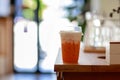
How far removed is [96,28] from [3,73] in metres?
3.84

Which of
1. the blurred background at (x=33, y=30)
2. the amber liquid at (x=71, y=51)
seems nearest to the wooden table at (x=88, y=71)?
the amber liquid at (x=71, y=51)

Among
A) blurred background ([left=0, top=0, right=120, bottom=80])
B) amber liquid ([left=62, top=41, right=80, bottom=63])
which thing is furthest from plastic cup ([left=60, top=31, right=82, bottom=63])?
blurred background ([left=0, top=0, right=120, bottom=80])

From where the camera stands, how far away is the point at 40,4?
20.1ft

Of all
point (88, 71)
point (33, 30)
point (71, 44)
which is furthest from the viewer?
point (33, 30)

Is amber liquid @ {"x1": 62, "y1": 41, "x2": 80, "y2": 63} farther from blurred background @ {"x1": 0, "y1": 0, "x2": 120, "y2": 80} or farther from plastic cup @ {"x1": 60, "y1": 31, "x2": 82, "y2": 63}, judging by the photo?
blurred background @ {"x1": 0, "y1": 0, "x2": 120, "y2": 80}

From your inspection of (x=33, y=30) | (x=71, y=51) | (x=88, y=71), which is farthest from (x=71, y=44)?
(x=33, y=30)

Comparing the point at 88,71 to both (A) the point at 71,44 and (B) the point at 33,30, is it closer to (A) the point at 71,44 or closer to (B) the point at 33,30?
(A) the point at 71,44

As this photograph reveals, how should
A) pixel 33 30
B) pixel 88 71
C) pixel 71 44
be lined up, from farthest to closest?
pixel 33 30
pixel 71 44
pixel 88 71

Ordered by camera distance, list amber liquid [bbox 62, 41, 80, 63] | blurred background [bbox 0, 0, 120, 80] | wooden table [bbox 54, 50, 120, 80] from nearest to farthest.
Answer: wooden table [bbox 54, 50, 120, 80], amber liquid [bbox 62, 41, 80, 63], blurred background [bbox 0, 0, 120, 80]

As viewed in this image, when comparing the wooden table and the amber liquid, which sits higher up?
the amber liquid

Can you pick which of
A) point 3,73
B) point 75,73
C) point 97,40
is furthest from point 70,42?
point 3,73

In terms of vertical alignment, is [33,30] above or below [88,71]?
above

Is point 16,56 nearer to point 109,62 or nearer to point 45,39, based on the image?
point 45,39

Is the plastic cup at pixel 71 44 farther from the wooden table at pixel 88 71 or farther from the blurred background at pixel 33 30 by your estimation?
the blurred background at pixel 33 30
